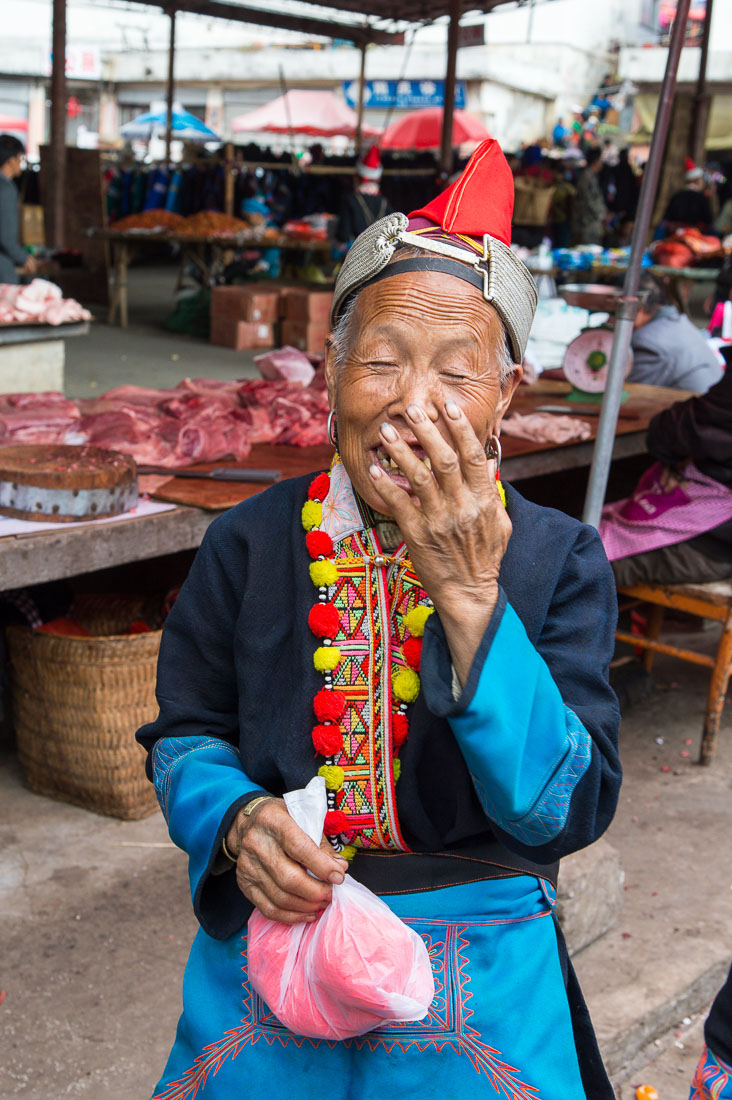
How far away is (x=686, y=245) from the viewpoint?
11039mm

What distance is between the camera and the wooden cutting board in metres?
3.19

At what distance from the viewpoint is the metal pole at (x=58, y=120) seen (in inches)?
377

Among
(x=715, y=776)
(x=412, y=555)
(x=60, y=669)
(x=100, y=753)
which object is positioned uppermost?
(x=412, y=555)

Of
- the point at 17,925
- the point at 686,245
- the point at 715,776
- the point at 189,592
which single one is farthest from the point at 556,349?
the point at 189,592

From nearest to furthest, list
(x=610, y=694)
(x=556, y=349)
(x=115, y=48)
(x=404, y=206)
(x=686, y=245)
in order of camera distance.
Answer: (x=610, y=694) < (x=556, y=349) < (x=686, y=245) < (x=404, y=206) < (x=115, y=48)

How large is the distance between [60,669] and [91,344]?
7.22 metres

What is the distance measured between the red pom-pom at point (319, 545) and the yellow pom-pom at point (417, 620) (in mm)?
159

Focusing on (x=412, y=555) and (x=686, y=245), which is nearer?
(x=412, y=555)

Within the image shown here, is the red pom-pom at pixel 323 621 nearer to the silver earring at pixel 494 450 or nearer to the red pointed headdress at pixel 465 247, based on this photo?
the silver earring at pixel 494 450

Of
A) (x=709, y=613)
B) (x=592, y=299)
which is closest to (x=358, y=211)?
(x=592, y=299)

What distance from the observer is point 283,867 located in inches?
52.2

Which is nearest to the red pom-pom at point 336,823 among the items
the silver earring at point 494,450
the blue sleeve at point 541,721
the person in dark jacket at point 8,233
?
the blue sleeve at point 541,721

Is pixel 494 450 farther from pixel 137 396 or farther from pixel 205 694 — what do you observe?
pixel 137 396

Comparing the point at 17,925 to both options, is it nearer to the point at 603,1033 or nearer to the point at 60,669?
the point at 60,669
